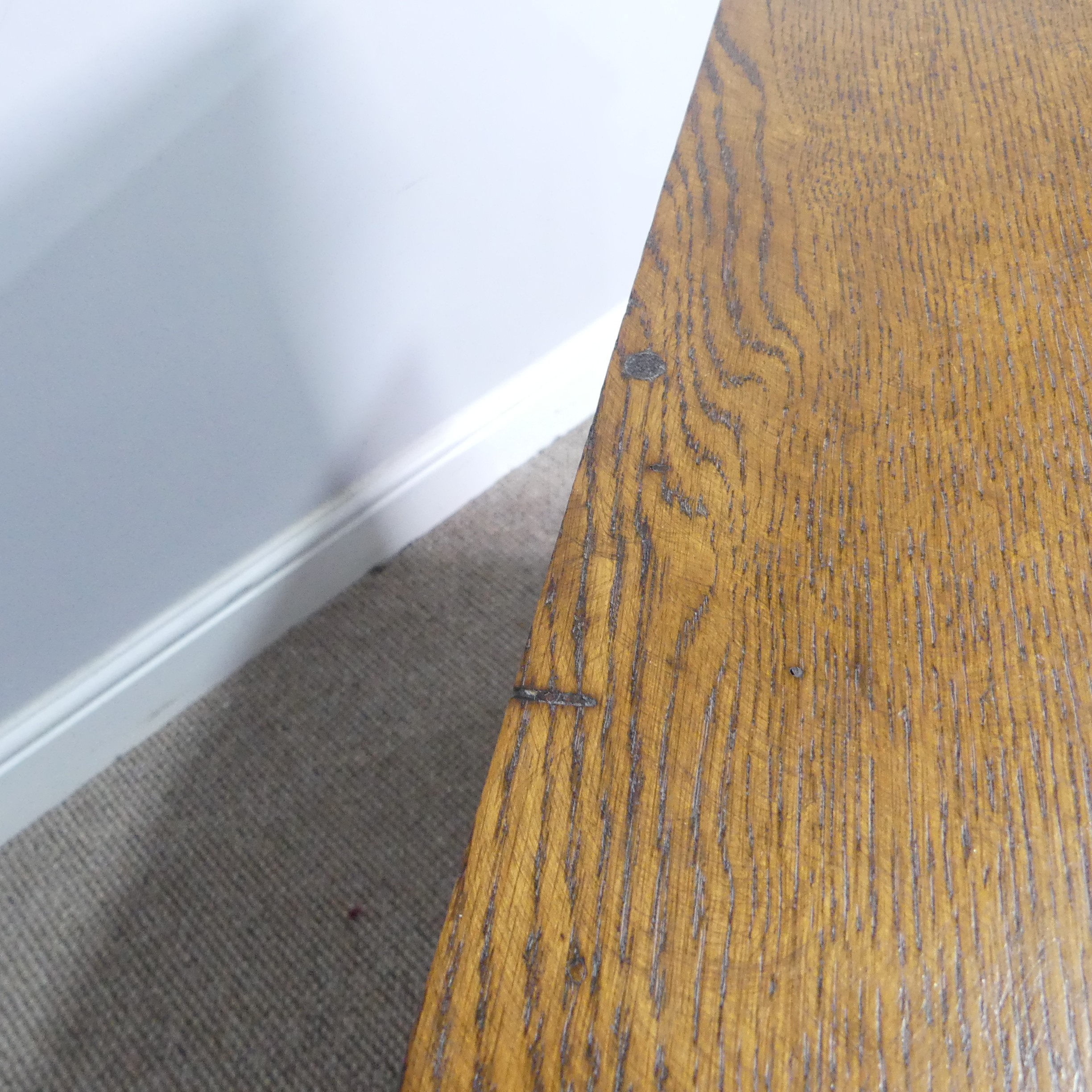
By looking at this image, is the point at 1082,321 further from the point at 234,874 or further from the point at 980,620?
the point at 234,874

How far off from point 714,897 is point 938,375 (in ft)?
0.74

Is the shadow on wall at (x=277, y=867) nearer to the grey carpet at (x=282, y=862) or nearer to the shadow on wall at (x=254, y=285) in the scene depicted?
the grey carpet at (x=282, y=862)

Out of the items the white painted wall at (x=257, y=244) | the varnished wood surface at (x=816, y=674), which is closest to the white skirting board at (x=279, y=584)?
the white painted wall at (x=257, y=244)

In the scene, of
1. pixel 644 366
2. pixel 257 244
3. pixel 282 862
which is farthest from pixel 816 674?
pixel 282 862

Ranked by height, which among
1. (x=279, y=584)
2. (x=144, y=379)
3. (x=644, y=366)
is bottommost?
(x=279, y=584)

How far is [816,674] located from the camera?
290mm

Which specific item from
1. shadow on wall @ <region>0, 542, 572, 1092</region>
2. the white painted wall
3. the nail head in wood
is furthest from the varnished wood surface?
shadow on wall @ <region>0, 542, 572, 1092</region>

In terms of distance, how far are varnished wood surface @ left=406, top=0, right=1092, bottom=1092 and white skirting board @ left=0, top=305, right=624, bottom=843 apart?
0.65 m

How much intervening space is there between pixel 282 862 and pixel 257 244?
0.57 metres

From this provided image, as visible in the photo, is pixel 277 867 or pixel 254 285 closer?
pixel 254 285

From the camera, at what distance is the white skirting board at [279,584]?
89cm

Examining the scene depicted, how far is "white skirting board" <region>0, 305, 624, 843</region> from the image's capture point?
886mm

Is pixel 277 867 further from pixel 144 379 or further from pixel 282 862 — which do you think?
pixel 144 379

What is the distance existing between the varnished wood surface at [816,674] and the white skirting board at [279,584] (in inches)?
25.6
